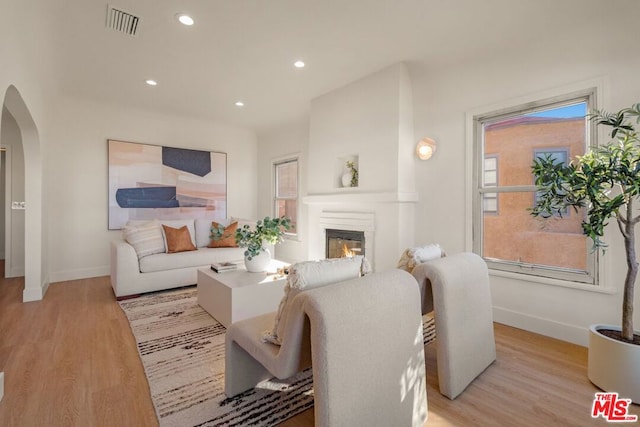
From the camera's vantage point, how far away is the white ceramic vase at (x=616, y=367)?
169 cm

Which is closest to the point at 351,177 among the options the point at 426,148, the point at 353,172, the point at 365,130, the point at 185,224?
the point at 353,172

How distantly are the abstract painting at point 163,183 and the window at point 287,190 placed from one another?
1028mm

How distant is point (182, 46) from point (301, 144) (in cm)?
261

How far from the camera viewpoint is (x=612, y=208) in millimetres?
1718

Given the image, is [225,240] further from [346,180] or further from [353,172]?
[353,172]

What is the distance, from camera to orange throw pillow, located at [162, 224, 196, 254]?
393cm

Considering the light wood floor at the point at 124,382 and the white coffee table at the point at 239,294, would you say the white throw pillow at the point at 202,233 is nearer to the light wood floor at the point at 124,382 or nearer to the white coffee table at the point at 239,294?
the white coffee table at the point at 239,294

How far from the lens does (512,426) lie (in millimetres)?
1504

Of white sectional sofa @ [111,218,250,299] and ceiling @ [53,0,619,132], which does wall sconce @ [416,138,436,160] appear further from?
white sectional sofa @ [111,218,250,299]

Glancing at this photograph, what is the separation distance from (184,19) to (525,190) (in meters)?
3.38

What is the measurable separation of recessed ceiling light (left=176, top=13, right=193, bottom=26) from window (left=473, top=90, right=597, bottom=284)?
9.29 ft

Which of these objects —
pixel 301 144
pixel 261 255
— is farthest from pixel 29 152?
pixel 301 144

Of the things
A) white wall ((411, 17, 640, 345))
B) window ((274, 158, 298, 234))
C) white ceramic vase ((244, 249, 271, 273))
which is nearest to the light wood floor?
white wall ((411, 17, 640, 345))

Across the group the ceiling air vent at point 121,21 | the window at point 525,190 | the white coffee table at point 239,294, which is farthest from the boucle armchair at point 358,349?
the ceiling air vent at point 121,21
